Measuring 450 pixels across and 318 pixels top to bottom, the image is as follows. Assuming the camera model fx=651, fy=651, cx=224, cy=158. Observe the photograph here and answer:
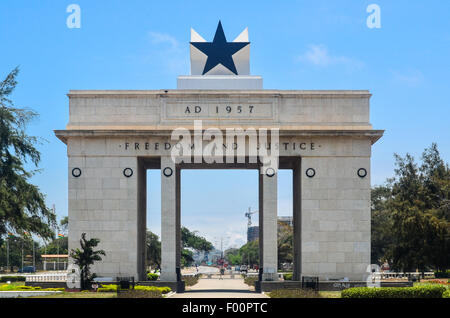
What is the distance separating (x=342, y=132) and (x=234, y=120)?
779 centimetres

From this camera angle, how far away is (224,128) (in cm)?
4628

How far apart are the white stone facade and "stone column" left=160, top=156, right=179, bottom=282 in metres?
0.07

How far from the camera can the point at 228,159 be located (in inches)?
1907

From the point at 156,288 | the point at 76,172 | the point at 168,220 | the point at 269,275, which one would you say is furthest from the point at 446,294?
the point at 76,172

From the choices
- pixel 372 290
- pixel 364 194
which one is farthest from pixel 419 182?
pixel 372 290

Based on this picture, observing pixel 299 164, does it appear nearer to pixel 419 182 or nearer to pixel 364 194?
pixel 364 194

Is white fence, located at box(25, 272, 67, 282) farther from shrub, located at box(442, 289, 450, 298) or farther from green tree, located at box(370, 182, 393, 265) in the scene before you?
green tree, located at box(370, 182, 393, 265)

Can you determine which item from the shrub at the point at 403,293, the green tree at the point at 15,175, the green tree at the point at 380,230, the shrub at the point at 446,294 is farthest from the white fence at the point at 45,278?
the green tree at the point at 380,230

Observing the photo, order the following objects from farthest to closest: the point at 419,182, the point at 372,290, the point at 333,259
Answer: the point at 419,182, the point at 333,259, the point at 372,290

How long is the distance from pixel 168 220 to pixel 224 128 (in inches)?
302

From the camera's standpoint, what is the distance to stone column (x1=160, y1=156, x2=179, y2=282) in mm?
45812

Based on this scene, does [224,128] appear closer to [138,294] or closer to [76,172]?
[76,172]

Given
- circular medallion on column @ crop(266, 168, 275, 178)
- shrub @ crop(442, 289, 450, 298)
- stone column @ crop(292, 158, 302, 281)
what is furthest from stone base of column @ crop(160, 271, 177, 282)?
shrub @ crop(442, 289, 450, 298)

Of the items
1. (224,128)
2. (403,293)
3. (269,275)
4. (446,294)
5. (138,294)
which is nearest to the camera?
(446,294)
